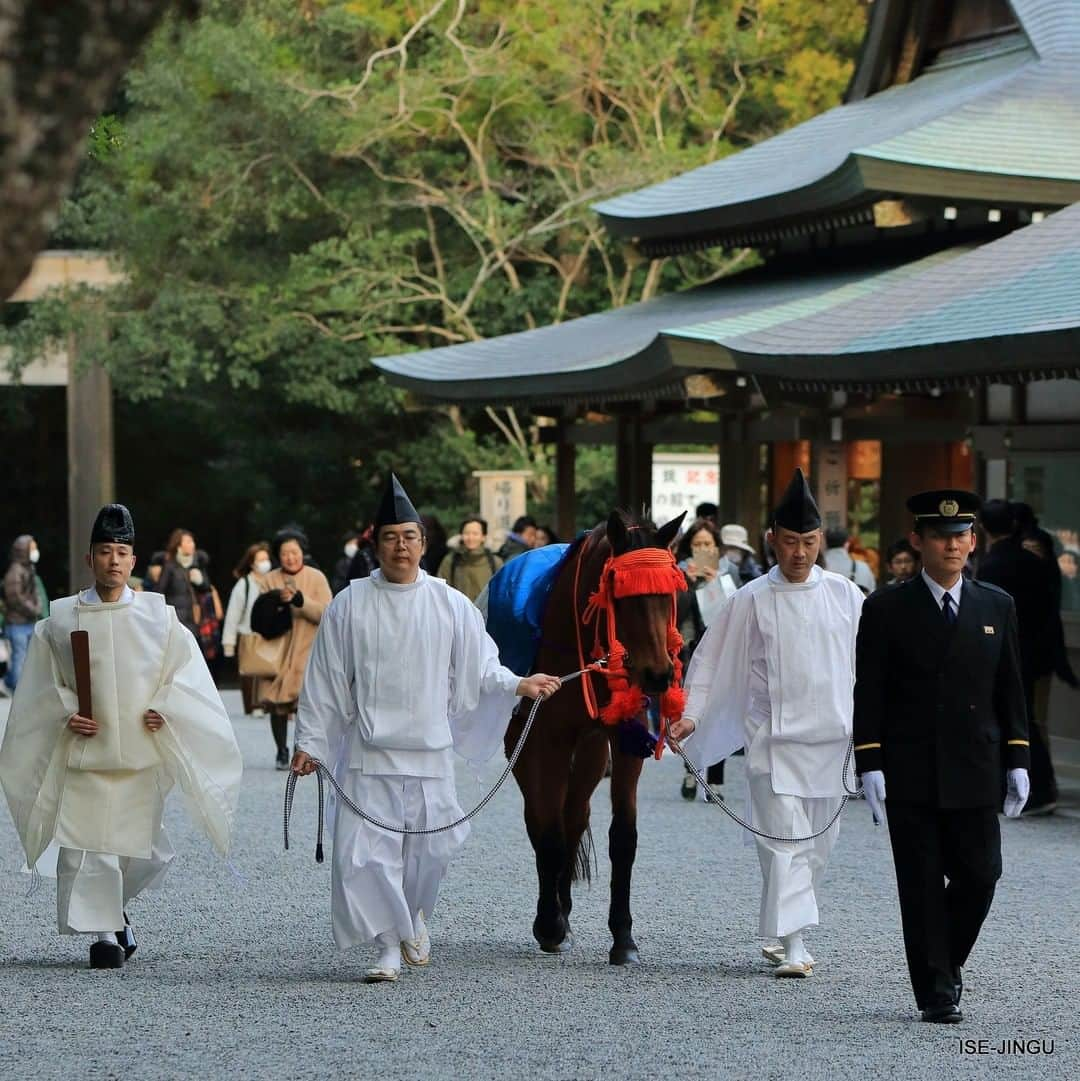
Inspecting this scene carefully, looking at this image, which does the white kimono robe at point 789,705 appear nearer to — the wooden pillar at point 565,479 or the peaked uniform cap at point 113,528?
the peaked uniform cap at point 113,528

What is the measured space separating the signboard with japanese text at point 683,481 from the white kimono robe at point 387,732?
14802 mm

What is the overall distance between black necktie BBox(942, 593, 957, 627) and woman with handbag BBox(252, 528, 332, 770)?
8085 millimetres

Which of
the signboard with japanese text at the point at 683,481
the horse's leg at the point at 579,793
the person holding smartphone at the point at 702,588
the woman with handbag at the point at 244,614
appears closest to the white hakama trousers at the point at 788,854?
the horse's leg at the point at 579,793

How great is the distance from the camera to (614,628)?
7.88 m

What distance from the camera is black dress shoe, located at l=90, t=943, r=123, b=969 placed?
805 cm

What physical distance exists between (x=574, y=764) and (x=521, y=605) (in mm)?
710

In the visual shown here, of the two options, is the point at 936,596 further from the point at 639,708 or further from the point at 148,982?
the point at 148,982

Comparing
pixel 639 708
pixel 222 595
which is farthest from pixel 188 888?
pixel 222 595

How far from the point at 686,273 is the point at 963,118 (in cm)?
952

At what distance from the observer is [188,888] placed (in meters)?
10.1

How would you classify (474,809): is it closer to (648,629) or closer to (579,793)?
(579,793)

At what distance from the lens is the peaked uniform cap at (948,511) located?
275 inches

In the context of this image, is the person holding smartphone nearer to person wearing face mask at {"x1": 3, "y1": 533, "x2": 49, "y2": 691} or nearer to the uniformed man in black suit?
the uniformed man in black suit

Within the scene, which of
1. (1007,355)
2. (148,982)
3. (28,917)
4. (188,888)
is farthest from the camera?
(1007,355)
